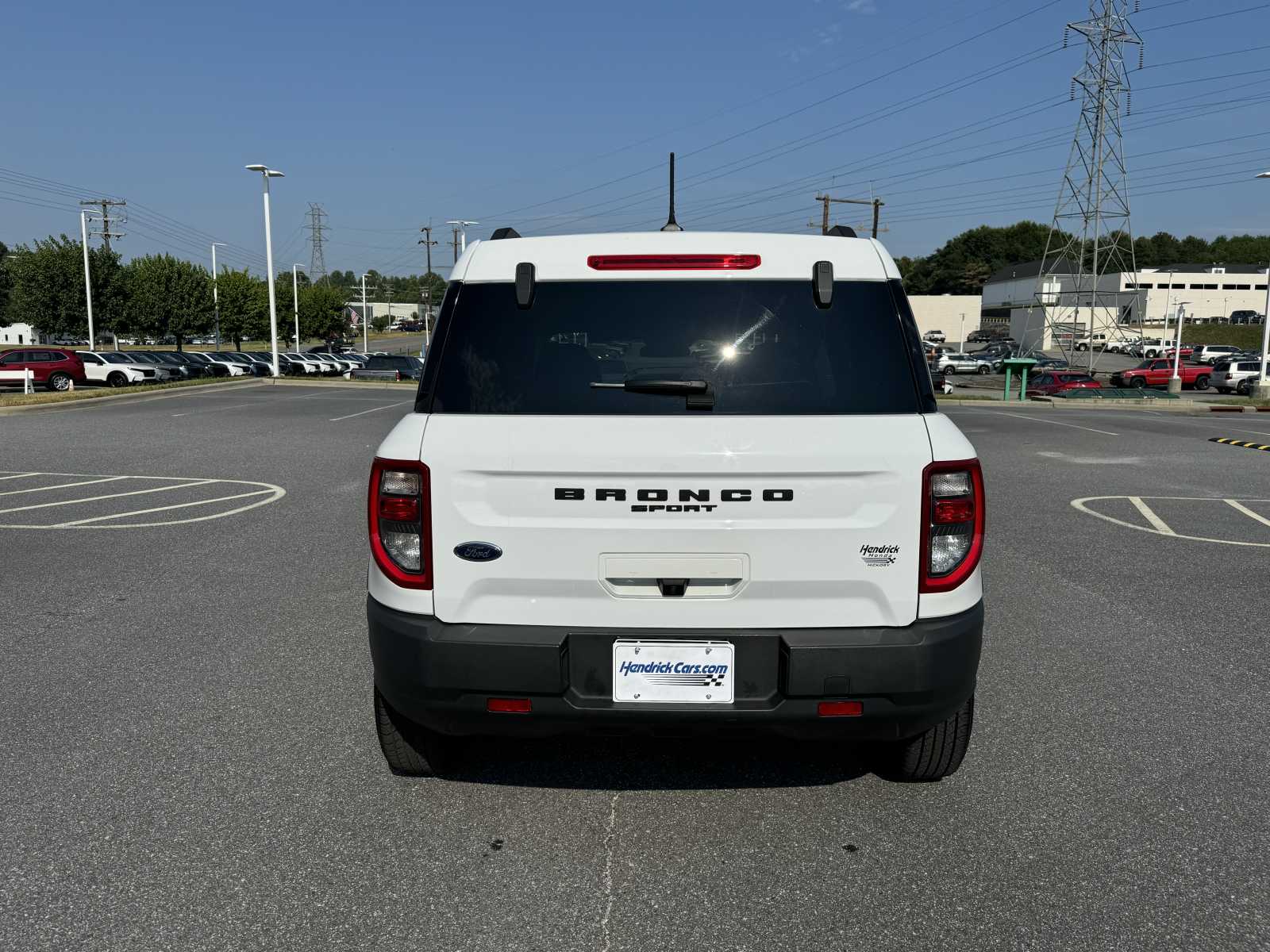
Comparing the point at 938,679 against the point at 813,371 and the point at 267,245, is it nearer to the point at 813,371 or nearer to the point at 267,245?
the point at 813,371

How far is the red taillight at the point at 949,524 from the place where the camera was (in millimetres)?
2961

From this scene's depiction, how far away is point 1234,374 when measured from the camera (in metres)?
45.3

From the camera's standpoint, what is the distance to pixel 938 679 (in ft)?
9.82

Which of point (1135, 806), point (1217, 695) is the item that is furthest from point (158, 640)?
point (1217, 695)

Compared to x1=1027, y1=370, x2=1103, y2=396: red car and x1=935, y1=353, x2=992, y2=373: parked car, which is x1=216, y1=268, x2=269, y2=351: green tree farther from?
x1=1027, y1=370, x2=1103, y2=396: red car

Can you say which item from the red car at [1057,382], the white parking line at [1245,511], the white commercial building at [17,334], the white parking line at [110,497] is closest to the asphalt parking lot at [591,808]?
the white parking line at [110,497]

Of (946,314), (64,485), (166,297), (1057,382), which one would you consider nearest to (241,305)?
(166,297)

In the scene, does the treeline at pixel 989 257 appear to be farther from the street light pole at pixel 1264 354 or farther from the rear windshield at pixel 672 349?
the rear windshield at pixel 672 349

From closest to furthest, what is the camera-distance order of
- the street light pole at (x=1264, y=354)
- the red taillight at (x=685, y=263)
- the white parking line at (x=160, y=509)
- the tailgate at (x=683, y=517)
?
the tailgate at (x=683, y=517)
the red taillight at (x=685, y=263)
the white parking line at (x=160, y=509)
the street light pole at (x=1264, y=354)

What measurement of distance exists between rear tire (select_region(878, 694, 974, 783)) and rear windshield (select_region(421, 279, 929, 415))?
123cm

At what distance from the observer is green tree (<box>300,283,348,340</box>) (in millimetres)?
85625

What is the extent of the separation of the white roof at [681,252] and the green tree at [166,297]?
212ft

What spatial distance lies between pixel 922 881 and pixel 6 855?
290 centimetres

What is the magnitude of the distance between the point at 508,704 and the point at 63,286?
6444cm
